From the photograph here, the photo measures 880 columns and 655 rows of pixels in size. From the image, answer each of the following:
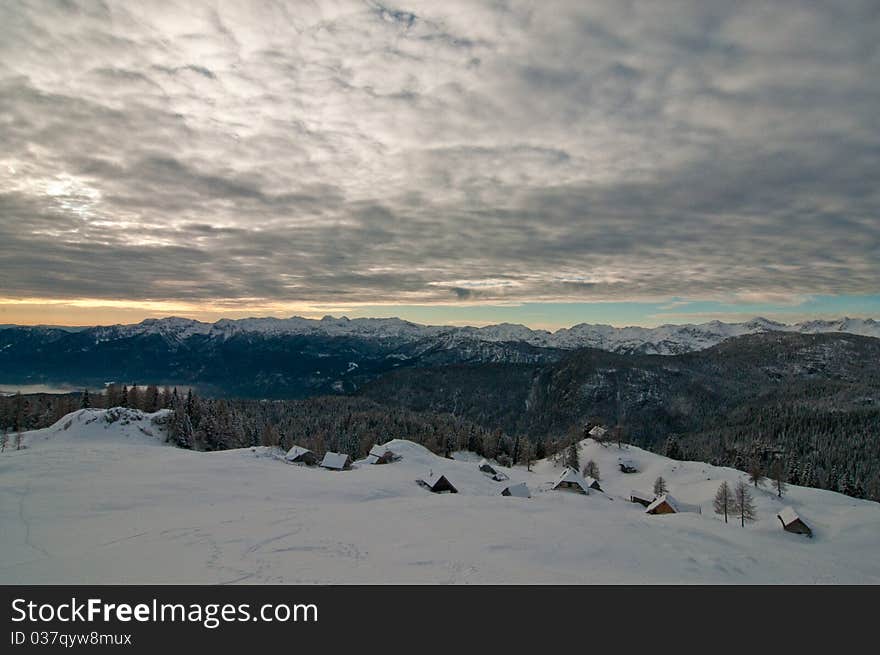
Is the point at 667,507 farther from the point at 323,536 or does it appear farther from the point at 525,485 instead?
the point at 323,536

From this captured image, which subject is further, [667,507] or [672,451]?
[672,451]

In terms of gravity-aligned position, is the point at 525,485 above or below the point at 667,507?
above

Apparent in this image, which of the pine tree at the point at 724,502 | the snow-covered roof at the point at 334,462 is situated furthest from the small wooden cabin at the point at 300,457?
the pine tree at the point at 724,502

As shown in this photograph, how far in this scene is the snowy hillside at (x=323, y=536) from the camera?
1528 cm

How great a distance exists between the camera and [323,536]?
808 inches

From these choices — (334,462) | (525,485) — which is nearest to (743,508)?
(525,485)

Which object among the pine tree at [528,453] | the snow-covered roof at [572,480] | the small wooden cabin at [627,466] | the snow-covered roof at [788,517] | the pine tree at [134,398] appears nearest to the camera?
the snow-covered roof at [788,517]

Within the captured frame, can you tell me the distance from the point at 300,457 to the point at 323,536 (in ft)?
154

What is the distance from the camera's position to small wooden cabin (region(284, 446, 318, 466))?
63.2 meters

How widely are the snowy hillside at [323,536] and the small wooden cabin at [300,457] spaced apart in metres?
15.2

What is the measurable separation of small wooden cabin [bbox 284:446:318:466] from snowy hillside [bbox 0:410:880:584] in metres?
15.2

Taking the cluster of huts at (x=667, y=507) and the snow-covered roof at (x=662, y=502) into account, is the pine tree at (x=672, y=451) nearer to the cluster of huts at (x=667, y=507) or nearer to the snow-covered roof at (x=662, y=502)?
the cluster of huts at (x=667, y=507)
